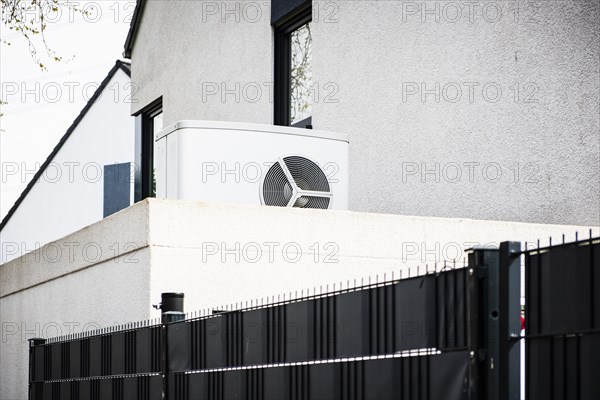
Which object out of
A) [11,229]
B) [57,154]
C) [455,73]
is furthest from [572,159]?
[11,229]

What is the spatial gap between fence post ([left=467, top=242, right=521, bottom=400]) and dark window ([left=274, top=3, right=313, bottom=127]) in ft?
30.8

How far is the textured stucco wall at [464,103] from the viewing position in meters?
9.06

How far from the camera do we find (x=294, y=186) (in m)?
8.66

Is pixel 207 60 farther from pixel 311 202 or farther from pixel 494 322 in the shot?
pixel 494 322

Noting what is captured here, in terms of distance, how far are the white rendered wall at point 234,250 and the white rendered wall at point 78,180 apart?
1659 cm

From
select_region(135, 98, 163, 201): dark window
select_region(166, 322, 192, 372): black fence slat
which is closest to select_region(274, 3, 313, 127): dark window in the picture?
select_region(135, 98, 163, 201): dark window

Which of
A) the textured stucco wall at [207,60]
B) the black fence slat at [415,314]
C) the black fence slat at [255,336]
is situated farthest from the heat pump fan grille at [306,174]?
the black fence slat at [415,314]

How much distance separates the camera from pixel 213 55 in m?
14.8

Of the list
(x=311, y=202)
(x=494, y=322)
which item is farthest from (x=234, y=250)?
(x=494, y=322)

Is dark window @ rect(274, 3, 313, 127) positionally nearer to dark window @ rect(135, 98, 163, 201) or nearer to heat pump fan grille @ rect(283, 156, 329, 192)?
heat pump fan grille @ rect(283, 156, 329, 192)

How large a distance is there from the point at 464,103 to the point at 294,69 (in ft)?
11.8

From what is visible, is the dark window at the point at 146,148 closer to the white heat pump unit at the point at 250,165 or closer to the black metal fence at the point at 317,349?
the white heat pump unit at the point at 250,165

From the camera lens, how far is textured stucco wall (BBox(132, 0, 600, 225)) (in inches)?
357

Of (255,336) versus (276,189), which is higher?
(276,189)
